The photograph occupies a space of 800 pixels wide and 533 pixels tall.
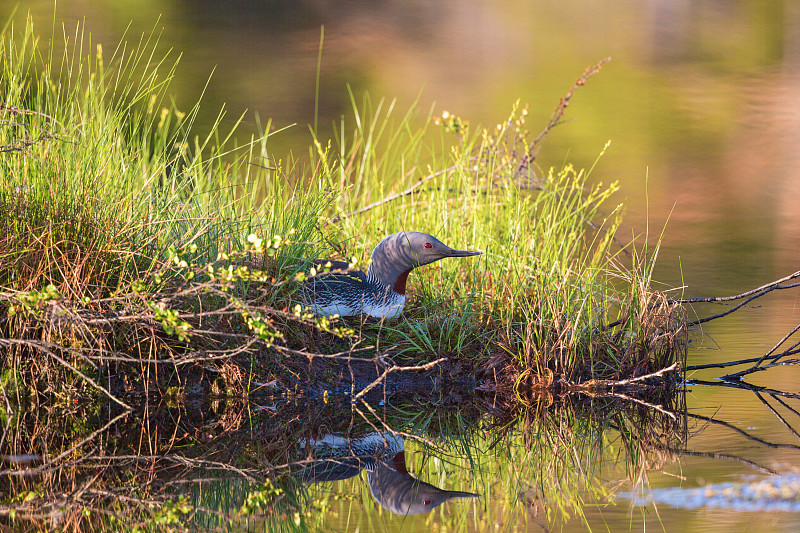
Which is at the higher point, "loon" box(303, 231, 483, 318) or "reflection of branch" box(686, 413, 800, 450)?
"loon" box(303, 231, 483, 318)

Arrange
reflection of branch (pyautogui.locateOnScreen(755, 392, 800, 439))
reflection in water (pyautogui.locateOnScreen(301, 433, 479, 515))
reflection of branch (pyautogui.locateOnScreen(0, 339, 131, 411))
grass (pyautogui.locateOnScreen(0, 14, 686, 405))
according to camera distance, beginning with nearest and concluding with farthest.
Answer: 1. reflection in water (pyautogui.locateOnScreen(301, 433, 479, 515))
2. reflection of branch (pyautogui.locateOnScreen(0, 339, 131, 411))
3. reflection of branch (pyautogui.locateOnScreen(755, 392, 800, 439))
4. grass (pyautogui.locateOnScreen(0, 14, 686, 405))

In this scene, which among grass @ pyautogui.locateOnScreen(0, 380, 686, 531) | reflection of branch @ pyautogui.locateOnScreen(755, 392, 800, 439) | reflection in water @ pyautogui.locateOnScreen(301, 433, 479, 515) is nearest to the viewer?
grass @ pyautogui.locateOnScreen(0, 380, 686, 531)

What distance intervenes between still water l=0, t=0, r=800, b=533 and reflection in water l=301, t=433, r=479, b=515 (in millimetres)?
46

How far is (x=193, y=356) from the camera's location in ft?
15.7

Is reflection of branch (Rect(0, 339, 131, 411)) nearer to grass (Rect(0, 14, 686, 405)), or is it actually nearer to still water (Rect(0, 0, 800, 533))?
grass (Rect(0, 14, 686, 405))

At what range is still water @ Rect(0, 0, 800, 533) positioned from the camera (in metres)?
3.86

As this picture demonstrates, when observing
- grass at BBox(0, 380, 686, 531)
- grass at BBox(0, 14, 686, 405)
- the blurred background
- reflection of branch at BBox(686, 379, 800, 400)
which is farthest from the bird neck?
the blurred background

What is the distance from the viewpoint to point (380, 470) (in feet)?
13.4

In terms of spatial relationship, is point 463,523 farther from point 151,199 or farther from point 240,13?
Answer: point 240,13

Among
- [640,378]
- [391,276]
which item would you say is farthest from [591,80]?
[640,378]

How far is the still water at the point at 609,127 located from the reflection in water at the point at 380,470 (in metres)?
0.05

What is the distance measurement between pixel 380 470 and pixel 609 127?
1095 cm

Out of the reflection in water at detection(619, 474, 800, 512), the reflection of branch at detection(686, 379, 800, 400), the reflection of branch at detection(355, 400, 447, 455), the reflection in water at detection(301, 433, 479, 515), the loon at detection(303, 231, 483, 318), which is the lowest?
the reflection of branch at detection(686, 379, 800, 400)

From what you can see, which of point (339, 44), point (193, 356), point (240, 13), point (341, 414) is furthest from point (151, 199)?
point (240, 13)
